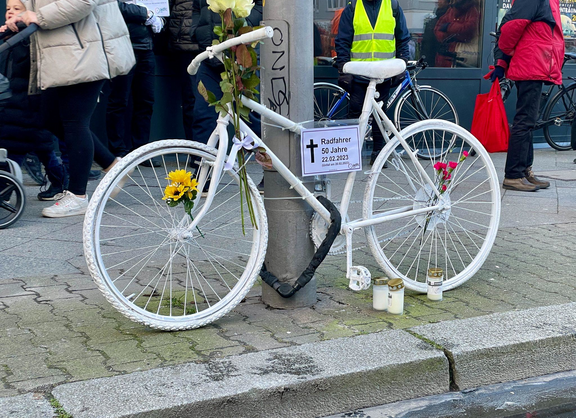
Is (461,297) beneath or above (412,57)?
beneath

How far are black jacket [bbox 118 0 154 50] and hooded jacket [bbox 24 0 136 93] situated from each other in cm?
172

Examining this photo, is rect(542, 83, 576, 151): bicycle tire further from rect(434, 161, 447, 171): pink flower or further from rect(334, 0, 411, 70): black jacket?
rect(434, 161, 447, 171): pink flower

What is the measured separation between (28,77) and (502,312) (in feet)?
13.2

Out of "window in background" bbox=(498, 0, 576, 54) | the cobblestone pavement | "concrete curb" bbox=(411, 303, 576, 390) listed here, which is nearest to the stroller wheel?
the cobblestone pavement

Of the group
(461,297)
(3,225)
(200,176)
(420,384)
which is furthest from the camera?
(3,225)

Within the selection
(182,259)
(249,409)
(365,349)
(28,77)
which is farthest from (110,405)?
(28,77)

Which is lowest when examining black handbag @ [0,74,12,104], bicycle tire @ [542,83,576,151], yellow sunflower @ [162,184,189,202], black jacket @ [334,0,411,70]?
bicycle tire @ [542,83,576,151]

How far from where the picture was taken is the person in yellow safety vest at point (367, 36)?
7.25m

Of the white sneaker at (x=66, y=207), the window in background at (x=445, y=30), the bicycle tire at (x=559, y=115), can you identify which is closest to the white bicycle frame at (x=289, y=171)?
the white sneaker at (x=66, y=207)

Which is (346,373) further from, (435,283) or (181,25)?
(181,25)

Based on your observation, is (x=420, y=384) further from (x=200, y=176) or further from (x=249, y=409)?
(x=200, y=176)

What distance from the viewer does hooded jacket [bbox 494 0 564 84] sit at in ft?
22.0

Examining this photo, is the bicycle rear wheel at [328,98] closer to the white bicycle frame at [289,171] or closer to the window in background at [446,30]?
the window in background at [446,30]

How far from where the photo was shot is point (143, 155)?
10.6 ft
